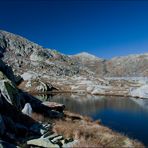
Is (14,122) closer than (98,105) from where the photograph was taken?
Yes

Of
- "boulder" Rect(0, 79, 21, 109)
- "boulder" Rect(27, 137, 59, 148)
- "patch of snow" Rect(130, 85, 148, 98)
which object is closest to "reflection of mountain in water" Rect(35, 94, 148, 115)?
"patch of snow" Rect(130, 85, 148, 98)

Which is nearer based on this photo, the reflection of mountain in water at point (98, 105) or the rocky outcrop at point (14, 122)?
the rocky outcrop at point (14, 122)

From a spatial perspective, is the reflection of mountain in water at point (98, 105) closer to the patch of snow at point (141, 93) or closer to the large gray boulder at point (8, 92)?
the patch of snow at point (141, 93)

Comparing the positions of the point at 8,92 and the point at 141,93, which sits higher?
the point at 8,92

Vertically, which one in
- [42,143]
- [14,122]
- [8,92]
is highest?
[8,92]

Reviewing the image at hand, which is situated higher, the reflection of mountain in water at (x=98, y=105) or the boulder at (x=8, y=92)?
the boulder at (x=8, y=92)

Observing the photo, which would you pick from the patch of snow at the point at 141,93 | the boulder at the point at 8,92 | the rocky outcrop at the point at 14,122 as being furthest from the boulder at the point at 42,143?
the patch of snow at the point at 141,93

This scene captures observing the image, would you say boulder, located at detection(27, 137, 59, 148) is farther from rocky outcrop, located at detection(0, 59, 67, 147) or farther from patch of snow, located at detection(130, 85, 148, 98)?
patch of snow, located at detection(130, 85, 148, 98)

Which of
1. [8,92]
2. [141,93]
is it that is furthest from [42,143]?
[141,93]

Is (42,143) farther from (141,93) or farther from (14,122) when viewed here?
(141,93)

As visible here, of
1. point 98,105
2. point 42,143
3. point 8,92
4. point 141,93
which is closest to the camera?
point 42,143

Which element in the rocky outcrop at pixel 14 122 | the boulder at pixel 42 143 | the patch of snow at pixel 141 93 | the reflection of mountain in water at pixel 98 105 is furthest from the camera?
the patch of snow at pixel 141 93

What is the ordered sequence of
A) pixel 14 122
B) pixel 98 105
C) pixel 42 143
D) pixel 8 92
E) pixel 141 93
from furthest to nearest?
1. pixel 141 93
2. pixel 98 105
3. pixel 8 92
4. pixel 14 122
5. pixel 42 143

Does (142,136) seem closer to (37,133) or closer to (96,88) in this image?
(37,133)
